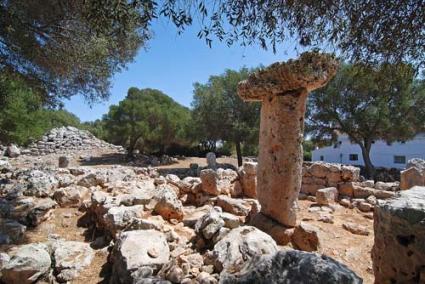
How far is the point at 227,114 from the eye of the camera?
68.5 feet

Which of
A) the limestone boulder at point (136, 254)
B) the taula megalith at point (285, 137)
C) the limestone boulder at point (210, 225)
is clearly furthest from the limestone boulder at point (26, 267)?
the taula megalith at point (285, 137)

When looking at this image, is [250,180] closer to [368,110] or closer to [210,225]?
[210,225]

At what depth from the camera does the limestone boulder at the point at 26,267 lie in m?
4.29

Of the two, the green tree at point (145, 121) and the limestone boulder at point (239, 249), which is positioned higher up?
the green tree at point (145, 121)

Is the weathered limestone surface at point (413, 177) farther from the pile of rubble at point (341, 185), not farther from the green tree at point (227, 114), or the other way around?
the green tree at point (227, 114)

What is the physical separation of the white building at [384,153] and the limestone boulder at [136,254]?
2336cm

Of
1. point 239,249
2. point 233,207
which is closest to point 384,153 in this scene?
point 233,207

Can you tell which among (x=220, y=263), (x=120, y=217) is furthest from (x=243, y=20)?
(x=120, y=217)

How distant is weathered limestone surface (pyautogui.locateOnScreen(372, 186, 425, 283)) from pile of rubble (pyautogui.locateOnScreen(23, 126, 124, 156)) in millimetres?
25876

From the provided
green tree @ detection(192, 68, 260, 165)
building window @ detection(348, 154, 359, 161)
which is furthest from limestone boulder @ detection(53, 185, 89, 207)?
building window @ detection(348, 154, 359, 161)

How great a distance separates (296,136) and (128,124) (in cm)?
1911

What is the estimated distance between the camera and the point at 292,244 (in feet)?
18.6

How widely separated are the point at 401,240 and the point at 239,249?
1657 millimetres

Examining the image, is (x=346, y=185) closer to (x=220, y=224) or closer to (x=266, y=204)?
(x=266, y=204)
